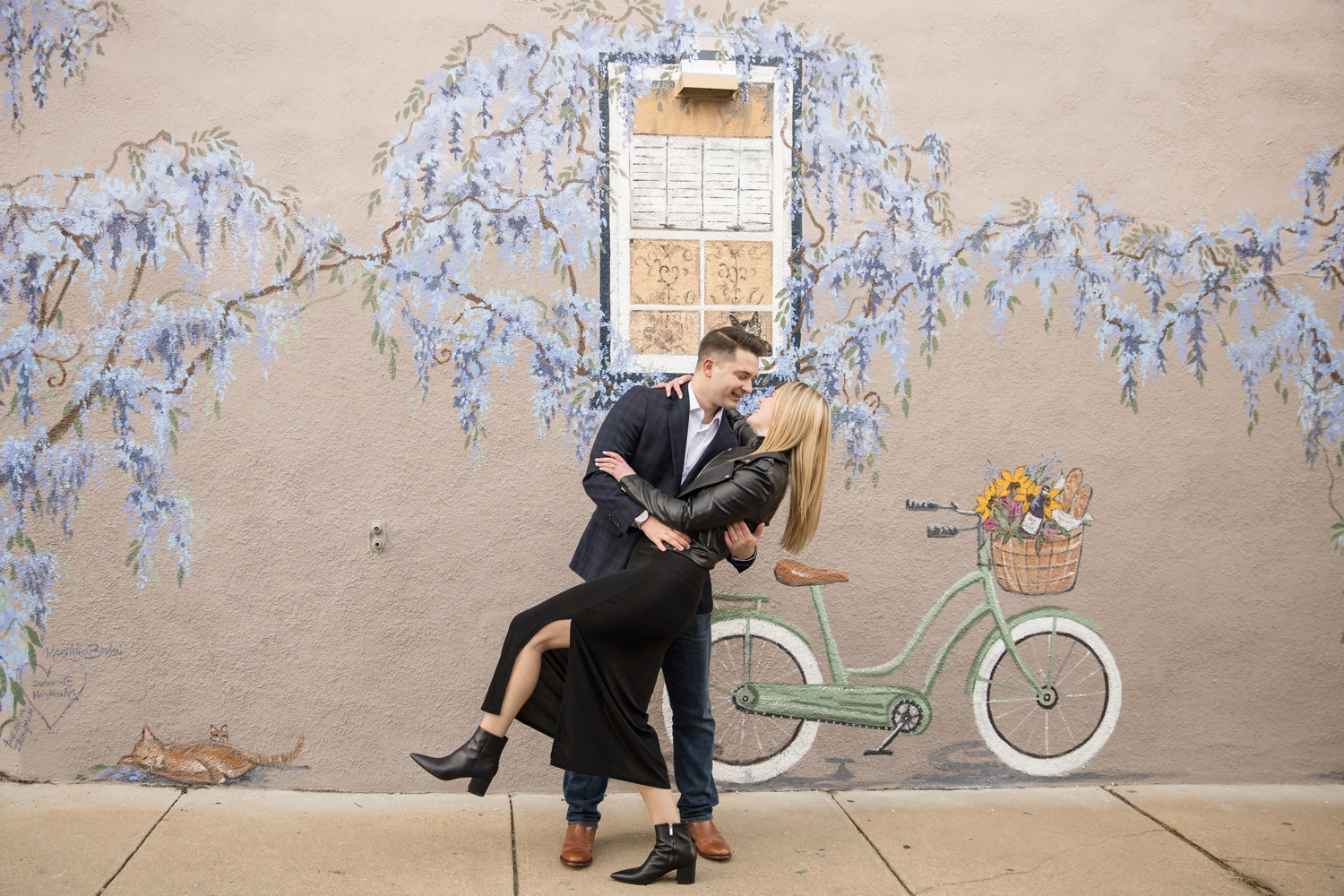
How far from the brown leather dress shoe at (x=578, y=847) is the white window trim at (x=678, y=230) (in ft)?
6.24

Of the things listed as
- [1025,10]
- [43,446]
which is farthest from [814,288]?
[43,446]

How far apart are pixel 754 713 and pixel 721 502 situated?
53.3 inches

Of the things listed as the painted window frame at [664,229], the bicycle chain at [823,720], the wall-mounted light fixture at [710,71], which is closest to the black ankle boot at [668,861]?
the bicycle chain at [823,720]

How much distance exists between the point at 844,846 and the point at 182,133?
398 cm

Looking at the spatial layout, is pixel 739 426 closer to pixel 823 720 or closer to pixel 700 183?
pixel 700 183

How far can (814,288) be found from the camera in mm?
4301

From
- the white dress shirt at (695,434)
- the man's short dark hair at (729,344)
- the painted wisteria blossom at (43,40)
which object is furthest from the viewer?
the painted wisteria blossom at (43,40)

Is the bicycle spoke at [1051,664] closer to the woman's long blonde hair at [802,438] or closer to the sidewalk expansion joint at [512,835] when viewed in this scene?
the woman's long blonde hair at [802,438]

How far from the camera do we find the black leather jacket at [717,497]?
3416 millimetres

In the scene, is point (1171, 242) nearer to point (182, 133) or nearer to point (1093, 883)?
point (1093, 883)

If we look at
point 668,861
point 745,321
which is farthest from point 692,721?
point 745,321

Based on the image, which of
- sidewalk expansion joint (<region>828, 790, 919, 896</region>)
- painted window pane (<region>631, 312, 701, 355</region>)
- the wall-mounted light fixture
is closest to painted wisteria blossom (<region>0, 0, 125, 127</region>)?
the wall-mounted light fixture

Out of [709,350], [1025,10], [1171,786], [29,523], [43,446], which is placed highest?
[1025,10]
